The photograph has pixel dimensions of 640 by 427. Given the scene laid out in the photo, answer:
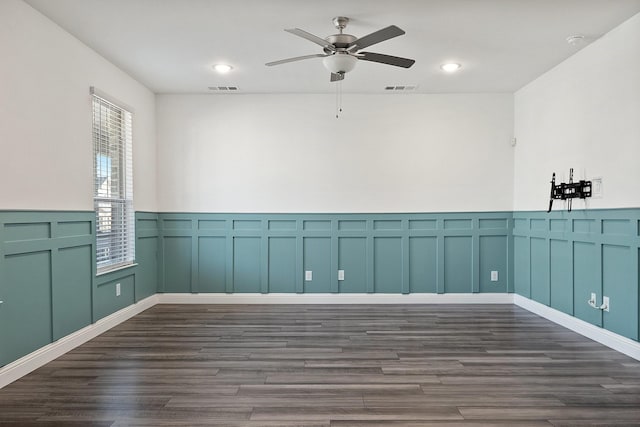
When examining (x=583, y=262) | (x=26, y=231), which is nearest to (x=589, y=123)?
(x=583, y=262)

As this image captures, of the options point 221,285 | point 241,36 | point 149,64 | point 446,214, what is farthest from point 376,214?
point 149,64

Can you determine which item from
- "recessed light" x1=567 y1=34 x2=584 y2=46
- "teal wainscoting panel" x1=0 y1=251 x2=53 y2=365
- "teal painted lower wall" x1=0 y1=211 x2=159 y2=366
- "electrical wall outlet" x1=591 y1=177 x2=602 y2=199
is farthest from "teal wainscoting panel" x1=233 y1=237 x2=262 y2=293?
"recessed light" x1=567 y1=34 x2=584 y2=46

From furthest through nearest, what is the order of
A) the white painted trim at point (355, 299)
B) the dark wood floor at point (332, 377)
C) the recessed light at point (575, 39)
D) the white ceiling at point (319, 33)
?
1. the white painted trim at point (355, 299)
2. the recessed light at point (575, 39)
3. the white ceiling at point (319, 33)
4. the dark wood floor at point (332, 377)

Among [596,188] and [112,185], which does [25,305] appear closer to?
[112,185]

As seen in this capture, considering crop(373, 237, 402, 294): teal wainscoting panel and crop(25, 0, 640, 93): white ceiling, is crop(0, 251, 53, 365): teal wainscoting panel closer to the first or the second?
crop(25, 0, 640, 93): white ceiling

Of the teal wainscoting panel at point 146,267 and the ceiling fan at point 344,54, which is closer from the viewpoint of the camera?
the ceiling fan at point 344,54

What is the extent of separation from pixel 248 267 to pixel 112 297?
167 cm

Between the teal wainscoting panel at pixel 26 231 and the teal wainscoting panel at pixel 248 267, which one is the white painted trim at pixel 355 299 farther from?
the teal wainscoting panel at pixel 26 231

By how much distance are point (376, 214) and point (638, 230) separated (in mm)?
2812

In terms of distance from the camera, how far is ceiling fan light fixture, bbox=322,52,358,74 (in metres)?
3.28

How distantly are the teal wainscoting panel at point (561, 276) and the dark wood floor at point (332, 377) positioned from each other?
32 centimetres

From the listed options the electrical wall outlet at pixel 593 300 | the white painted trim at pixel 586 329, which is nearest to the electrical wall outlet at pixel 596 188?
the electrical wall outlet at pixel 593 300

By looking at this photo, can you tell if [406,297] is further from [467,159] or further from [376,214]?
[467,159]

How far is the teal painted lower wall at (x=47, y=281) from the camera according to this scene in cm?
289
